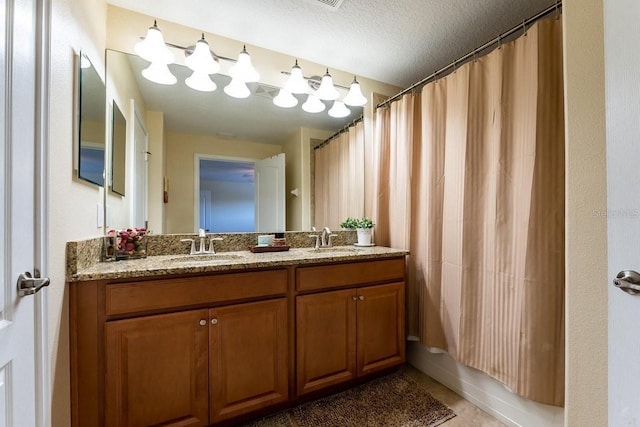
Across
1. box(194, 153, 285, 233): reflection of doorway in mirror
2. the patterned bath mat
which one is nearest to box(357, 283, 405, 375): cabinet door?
the patterned bath mat

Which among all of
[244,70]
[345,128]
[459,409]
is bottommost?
[459,409]

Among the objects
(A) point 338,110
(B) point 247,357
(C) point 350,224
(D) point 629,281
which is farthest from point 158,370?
(A) point 338,110

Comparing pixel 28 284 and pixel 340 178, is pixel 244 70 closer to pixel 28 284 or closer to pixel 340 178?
pixel 340 178

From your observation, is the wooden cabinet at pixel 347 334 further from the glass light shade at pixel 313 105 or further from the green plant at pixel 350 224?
the glass light shade at pixel 313 105

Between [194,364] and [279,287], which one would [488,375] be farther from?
[194,364]

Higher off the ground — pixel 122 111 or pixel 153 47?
pixel 153 47

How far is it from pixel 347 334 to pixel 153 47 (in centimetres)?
210

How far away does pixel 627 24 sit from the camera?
763 mm

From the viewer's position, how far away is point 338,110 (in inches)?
90.1

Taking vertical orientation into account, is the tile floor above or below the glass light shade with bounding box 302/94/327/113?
below

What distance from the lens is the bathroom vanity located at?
1139mm

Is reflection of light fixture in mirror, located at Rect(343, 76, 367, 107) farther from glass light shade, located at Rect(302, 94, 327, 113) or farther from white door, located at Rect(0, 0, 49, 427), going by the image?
→ white door, located at Rect(0, 0, 49, 427)

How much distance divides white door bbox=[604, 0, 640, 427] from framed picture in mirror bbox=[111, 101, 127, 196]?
2135mm

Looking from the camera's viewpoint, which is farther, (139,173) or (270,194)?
(270,194)
